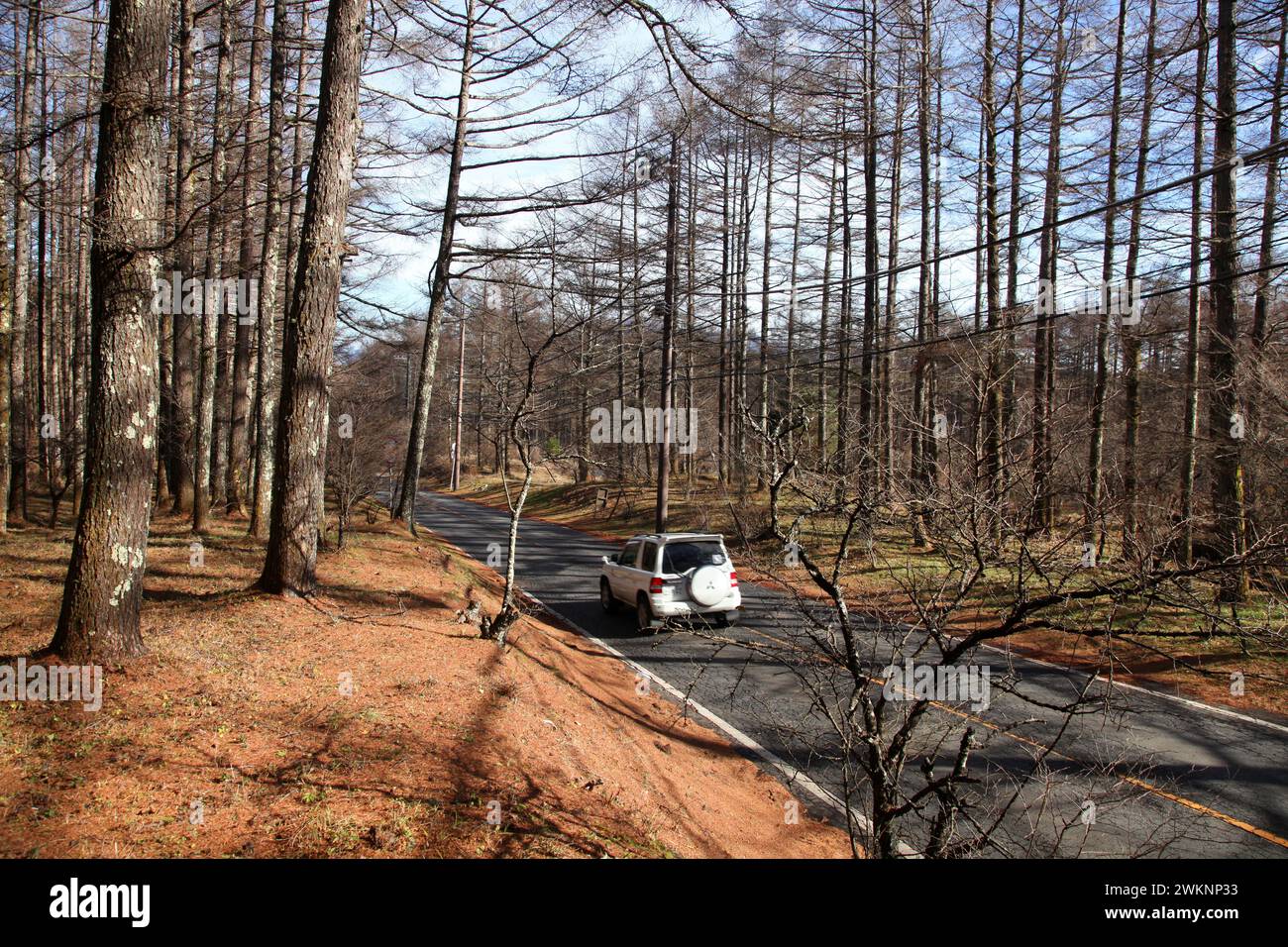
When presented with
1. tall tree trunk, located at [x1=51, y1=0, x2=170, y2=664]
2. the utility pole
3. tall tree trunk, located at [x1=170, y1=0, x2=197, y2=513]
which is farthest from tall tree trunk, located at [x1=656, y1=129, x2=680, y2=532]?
tall tree trunk, located at [x1=51, y1=0, x2=170, y2=664]

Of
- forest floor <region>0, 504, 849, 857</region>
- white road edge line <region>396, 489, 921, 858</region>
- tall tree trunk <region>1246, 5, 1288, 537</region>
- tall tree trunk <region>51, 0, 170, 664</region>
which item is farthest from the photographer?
tall tree trunk <region>1246, 5, 1288, 537</region>

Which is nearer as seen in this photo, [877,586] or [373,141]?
[373,141]

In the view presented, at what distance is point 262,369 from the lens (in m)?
14.2

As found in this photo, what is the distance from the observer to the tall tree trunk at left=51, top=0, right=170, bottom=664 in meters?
5.60

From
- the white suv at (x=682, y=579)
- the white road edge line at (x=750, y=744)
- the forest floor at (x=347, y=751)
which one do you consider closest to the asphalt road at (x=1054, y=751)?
the white road edge line at (x=750, y=744)

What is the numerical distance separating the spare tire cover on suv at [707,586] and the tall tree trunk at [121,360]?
26.1 ft

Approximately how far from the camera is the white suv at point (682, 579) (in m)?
12.0

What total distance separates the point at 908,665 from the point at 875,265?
1964 cm

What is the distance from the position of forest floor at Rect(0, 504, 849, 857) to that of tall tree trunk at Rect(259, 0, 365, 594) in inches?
32.2

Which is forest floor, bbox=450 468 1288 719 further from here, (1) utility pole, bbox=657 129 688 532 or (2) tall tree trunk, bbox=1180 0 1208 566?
(1) utility pole, bbox=657 129 688 532

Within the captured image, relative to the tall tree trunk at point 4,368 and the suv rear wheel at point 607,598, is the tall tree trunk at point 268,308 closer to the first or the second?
the tall tree trunk at point 4,368

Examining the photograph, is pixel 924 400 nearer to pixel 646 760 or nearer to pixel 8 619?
pixel 646 760

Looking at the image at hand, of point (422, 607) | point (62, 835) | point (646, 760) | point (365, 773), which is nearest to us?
point (62, 835)
